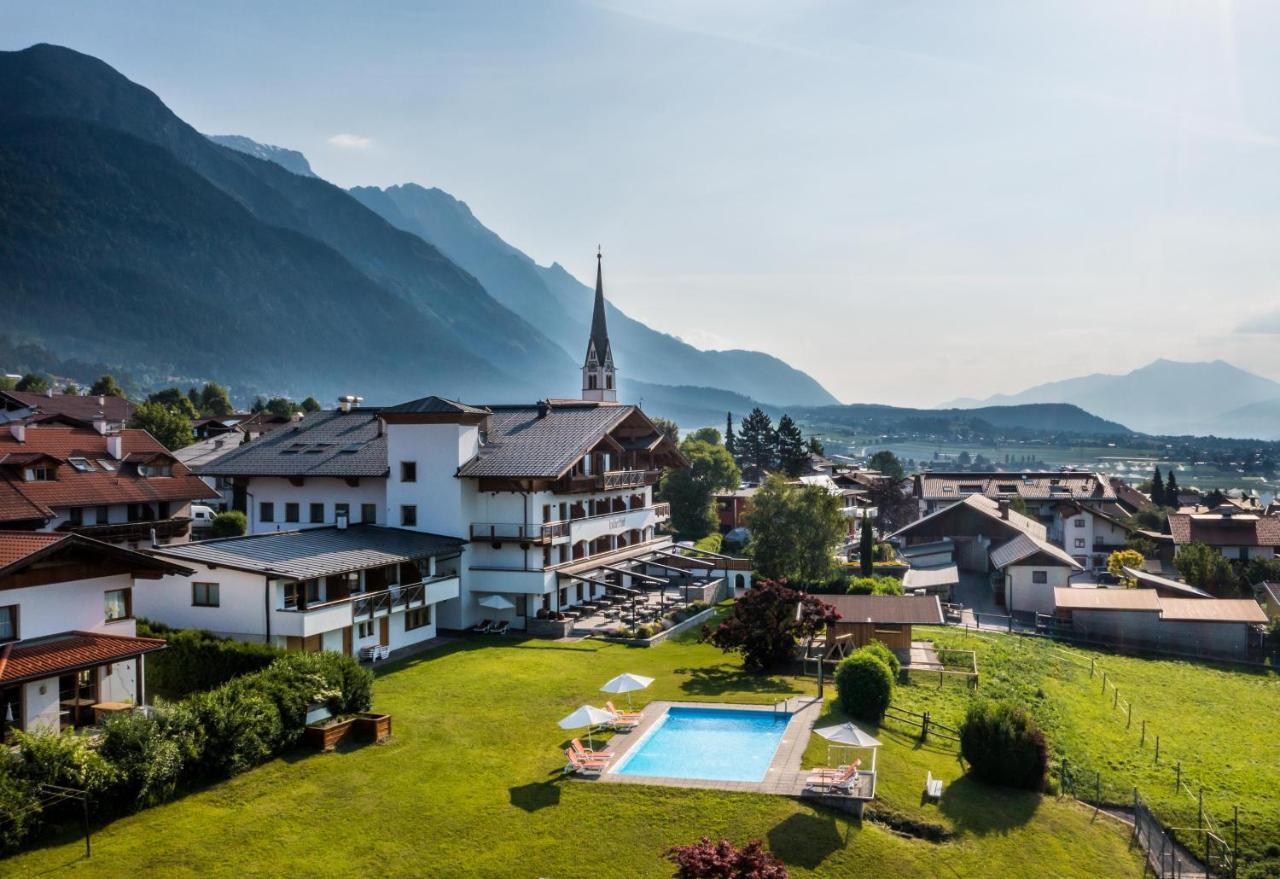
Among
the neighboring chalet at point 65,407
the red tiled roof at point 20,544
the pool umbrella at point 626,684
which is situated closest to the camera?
the red tiled roof at point 20,544

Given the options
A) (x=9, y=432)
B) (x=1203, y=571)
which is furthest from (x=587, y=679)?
→ (x=1203, y=571)

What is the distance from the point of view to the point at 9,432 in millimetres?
54406

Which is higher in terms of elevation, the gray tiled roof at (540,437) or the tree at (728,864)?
the gray tiled roof at (540,437)

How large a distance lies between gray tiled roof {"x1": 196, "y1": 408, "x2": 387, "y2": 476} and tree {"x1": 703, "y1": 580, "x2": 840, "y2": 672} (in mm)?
20931

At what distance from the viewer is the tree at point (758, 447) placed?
432ft

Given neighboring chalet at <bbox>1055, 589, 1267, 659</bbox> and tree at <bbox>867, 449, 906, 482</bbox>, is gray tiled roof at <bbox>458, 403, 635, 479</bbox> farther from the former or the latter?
tree at <bbox>867, 449, 906, 482</bbox>

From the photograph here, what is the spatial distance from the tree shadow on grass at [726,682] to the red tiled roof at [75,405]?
236 ft

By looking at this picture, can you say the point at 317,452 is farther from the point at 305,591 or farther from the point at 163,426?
the point at 163,426

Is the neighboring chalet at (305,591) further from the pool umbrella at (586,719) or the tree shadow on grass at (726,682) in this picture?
the tree shadow on grass at (726,682)

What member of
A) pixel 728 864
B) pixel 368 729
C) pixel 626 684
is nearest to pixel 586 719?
pixel 626 684

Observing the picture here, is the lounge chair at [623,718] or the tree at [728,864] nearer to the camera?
the tree at [728,864]

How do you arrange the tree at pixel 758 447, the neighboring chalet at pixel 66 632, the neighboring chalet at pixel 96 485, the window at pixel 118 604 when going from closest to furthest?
the neighboring chalet at pixel 66 632
the window at pixel 118 604
the neighboring chalet at pixel 96 485
the tree at pixel 758 447

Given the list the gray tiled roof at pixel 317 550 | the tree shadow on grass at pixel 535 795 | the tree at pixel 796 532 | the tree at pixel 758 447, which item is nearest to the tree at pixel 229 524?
the gray tiled roof at pixel 317 550

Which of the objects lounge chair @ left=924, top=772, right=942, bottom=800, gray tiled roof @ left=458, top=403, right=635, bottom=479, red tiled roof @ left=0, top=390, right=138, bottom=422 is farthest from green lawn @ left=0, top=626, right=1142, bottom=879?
red tiled roof @ left=0, top=390, right=138, bottom=422
